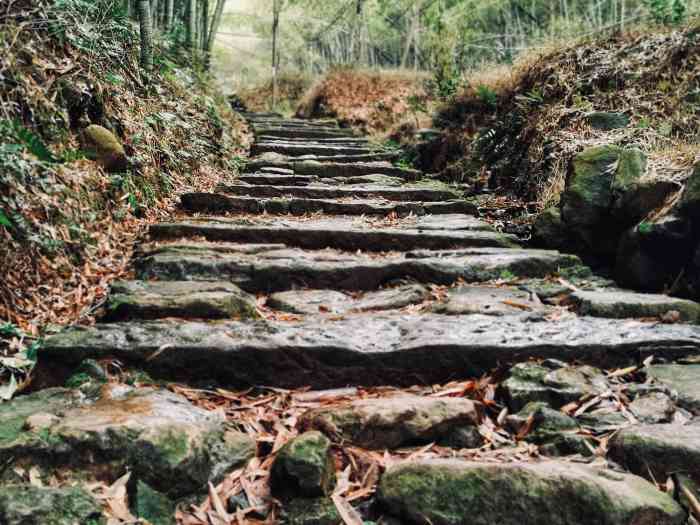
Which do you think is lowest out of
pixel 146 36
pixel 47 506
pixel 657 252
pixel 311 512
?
pixel 311 512

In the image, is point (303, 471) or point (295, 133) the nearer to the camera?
point (303, 471)

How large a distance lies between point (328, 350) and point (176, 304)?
748 millimetres

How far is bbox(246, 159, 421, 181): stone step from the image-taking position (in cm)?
555

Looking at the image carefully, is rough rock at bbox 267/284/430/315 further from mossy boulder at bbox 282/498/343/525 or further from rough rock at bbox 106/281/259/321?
mossy boulder at bbox 282/498/343/525

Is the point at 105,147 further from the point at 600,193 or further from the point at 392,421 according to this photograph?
A: the point at 600,193

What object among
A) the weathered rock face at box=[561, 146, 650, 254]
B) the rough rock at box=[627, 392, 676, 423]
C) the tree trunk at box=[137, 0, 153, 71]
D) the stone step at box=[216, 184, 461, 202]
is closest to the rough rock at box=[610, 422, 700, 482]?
the rough rock at box=[627, 392, 676, 423]

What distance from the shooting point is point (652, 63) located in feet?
13.5

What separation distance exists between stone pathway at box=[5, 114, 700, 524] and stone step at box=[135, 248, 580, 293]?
0.01 m

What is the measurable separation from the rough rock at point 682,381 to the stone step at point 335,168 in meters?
3.86

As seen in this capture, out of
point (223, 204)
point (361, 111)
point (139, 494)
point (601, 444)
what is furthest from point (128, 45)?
point (361, 111)

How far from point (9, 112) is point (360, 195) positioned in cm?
280

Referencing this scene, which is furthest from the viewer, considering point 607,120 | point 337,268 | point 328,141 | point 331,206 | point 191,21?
point 191,21

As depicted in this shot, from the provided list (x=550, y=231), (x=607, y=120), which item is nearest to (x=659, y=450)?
(x=550, y=231)

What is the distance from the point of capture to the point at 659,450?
146cm
